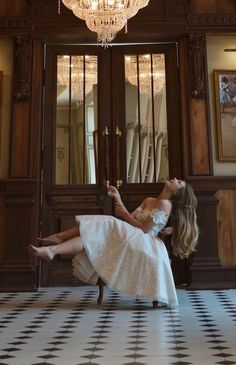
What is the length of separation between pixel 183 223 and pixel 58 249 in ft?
3.86

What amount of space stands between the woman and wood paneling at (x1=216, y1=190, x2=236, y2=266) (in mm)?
1363

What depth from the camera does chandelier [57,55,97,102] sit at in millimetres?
5941

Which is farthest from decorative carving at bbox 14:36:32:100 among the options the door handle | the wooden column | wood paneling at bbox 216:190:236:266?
wood paneling at bbox 216:190:236:266

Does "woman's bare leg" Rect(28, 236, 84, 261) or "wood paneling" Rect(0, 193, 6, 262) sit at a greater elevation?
"wood paneling" Rect(0, 193, 6, 262)

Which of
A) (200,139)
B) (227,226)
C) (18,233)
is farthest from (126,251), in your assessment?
(200,139)

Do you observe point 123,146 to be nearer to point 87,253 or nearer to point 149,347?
point 87,253

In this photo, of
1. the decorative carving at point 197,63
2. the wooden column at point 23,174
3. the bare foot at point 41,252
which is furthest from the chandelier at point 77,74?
the bare foot at point 41,252

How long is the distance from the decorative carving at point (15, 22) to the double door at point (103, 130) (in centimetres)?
43

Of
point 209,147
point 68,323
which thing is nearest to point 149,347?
point 68,323

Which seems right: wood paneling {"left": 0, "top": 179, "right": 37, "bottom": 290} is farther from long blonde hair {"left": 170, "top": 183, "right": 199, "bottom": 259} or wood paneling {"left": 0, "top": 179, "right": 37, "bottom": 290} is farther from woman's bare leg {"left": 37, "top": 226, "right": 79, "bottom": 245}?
long blonde hair {"left": 170, "top": 183, "right": 199, "bottom": 259}

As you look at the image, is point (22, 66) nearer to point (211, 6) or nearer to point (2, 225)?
point (2, 225)

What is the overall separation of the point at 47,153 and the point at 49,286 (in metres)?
1.64

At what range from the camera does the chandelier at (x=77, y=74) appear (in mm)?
5941

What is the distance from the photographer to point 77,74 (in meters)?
5.98
